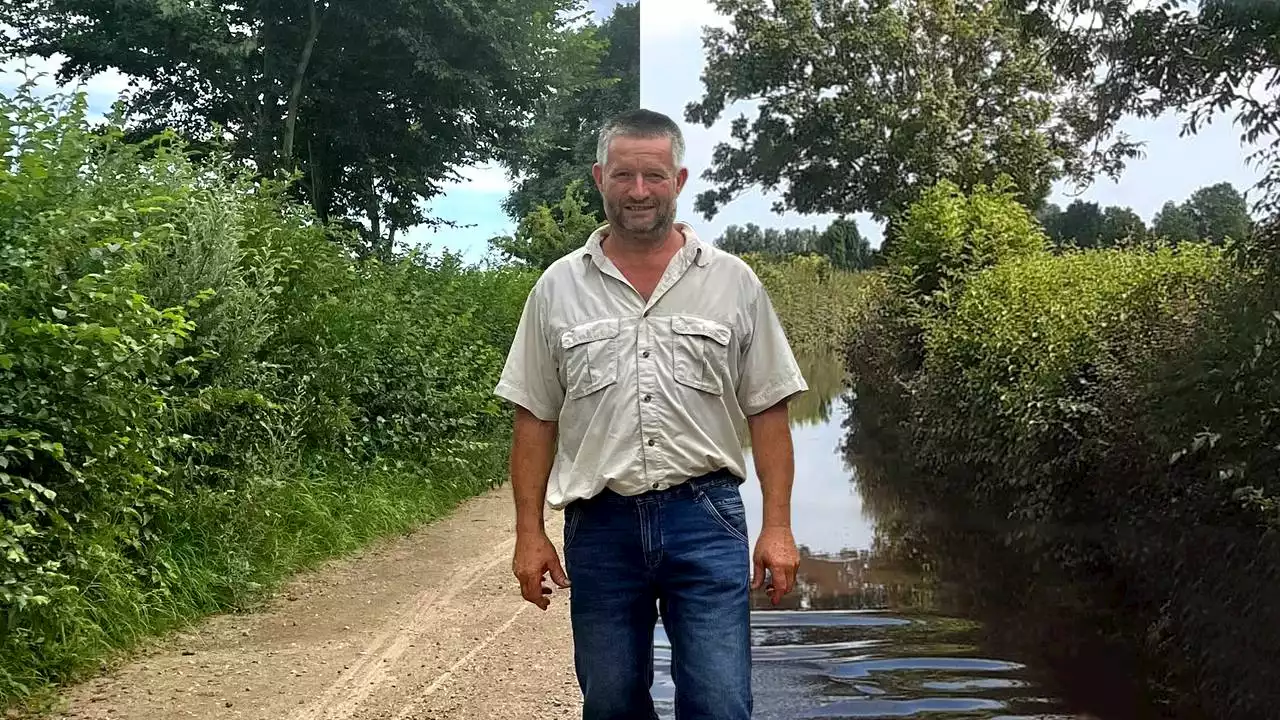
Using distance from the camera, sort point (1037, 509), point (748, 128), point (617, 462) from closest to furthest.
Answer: point (617, 462) < point (1037, 509) < point (748, 128)

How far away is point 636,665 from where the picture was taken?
186cm

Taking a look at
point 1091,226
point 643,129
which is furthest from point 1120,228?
point 643,129

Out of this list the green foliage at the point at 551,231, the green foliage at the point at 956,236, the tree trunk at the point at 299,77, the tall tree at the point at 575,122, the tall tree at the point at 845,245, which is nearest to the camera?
the green foliage at the point at 956,236

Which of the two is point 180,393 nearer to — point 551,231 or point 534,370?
point 534,370

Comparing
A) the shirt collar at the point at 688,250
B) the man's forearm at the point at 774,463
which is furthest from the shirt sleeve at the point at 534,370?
the man's forearm at the point at 774,463

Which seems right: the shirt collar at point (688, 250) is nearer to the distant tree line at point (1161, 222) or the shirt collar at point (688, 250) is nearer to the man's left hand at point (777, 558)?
the man's left hand at point (777, 558)

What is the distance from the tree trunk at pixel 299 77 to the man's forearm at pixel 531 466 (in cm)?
551

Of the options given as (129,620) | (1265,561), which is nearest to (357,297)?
(129,620)

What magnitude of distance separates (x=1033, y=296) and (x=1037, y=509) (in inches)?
26.6

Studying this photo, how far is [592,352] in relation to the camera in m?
1.88

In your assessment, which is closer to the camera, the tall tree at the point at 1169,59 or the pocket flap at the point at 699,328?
the pocket flap at the point at 699,328

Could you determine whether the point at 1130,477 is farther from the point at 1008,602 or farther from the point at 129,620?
the point at 129,620

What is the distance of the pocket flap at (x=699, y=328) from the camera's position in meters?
1.87

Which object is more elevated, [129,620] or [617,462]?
[617,462]
